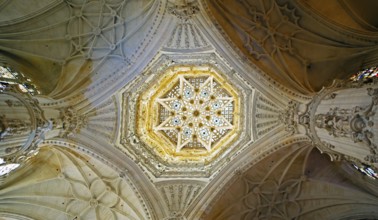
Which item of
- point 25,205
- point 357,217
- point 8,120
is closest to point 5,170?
point 25,205

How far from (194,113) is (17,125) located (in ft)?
30.1

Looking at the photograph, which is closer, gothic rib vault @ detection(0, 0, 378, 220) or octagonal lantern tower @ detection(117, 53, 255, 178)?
gothic rib vault @ detection(0, 0, 378, 220)

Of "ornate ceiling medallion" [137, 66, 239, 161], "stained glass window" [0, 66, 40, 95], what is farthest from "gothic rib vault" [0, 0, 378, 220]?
"ornate ceiling medallion" [137, 66, 239, 161]

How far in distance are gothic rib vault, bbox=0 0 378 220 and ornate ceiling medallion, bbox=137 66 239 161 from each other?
381 mm

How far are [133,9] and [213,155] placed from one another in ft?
25.3

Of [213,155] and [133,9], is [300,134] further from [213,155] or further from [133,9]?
[133,9]

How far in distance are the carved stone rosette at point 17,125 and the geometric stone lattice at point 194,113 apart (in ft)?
22.5

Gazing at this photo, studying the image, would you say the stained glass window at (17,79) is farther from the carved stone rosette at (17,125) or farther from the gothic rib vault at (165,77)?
the carved stone rosette at (17,125)

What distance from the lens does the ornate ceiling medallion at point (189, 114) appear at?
49.0ft

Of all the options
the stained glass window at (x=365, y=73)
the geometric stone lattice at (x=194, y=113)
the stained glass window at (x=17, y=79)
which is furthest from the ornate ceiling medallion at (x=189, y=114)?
the stained glass window at (x=365, y=73)

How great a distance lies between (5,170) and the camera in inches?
447

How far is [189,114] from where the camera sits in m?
16.2

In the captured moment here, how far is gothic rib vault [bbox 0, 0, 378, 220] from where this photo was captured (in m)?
12.4

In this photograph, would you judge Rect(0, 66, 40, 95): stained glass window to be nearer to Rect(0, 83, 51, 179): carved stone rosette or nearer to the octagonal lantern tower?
Rect(0, 83, 51, 179): carved stone rosette
